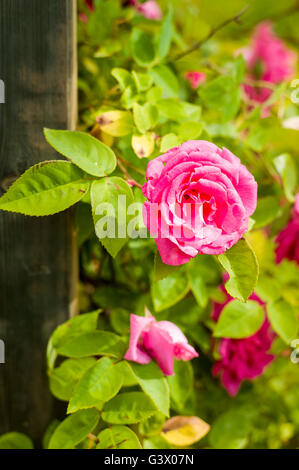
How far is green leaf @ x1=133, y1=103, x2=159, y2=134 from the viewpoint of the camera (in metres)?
0.67

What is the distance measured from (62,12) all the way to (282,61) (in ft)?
3.24

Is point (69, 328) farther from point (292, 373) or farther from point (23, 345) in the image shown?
point (292, 373)

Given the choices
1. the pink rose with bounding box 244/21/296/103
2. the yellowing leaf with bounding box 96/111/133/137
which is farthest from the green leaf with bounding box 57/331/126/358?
the pink rose with bounding box 244/21/296/103

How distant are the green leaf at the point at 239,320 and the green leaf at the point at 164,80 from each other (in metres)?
0.38

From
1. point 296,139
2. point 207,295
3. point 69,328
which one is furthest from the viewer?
point 296,139

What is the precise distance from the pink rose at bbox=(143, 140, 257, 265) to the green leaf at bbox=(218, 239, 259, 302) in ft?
0.14

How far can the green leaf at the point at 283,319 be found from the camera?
78 centimetres

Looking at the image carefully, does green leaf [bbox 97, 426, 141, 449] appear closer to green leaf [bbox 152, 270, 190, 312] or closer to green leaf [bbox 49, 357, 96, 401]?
green leaf [bbox 49, 357, 96, 401]

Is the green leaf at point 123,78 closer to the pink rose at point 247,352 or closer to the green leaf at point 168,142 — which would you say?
the green leaf at point 168,142

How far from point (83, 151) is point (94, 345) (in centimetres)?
29

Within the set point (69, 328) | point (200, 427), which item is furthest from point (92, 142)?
point (200, 427)

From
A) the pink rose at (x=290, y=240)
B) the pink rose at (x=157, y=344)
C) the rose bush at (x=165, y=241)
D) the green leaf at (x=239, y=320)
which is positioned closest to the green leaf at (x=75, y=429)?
the rose bush at (x=165, y=241)

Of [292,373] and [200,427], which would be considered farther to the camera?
[292,373]
